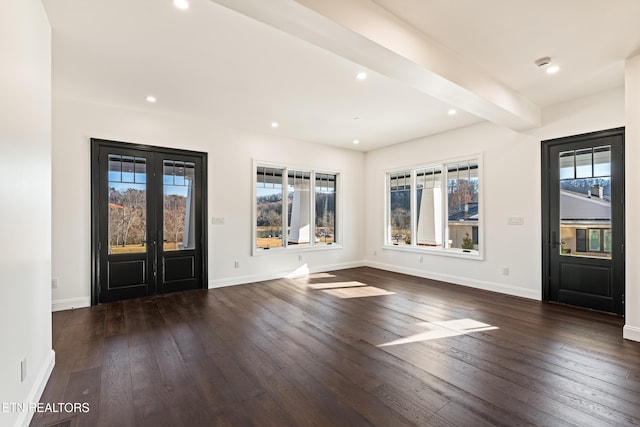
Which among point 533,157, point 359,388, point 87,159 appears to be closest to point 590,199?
point 533,157

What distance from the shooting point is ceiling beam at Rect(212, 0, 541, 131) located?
6.72ft

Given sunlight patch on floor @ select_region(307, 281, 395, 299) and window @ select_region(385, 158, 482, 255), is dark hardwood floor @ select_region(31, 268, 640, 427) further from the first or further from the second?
window @ select_region(385, 158, 482, 255)

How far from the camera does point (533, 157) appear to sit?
4.68m

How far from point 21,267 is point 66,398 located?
1031mm

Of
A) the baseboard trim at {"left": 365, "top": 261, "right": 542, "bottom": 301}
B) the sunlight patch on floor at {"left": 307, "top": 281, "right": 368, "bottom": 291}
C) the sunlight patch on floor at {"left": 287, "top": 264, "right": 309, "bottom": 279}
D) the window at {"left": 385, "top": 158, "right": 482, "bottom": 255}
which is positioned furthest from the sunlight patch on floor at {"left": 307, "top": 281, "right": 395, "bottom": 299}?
the window at {"left": 385, "top": 158, "right": 482, "bottom": 255}

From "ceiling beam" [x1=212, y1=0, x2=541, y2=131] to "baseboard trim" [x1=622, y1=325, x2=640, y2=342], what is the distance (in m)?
2.75

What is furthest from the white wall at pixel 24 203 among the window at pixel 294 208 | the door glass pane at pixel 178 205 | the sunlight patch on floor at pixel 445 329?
the window at pixel 294 208

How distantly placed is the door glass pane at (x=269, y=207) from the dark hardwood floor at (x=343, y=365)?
1.95 m

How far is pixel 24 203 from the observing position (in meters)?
1.90

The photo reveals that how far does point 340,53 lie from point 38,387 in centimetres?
344

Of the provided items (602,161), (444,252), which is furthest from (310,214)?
(602,161)

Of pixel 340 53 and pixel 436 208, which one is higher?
pixel 340 53

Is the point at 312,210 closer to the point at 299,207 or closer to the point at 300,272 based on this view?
the point at 299,207

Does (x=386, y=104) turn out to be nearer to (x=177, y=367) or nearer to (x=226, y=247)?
(x=226, y=247)
